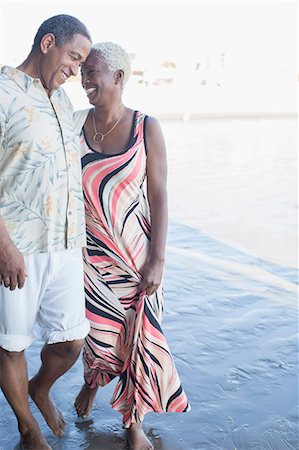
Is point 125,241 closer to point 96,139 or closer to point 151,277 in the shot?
point 151,277

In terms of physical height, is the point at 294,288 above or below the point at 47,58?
below

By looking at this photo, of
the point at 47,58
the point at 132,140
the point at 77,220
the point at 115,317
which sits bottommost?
the point at 115,317

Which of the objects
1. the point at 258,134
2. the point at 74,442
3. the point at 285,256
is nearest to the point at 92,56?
the point at 74,442

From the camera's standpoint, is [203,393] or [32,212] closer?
[32,212]

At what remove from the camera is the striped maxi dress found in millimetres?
2502

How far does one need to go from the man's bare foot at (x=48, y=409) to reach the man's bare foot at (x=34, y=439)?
0.53ft

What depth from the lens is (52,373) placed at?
2521 mm

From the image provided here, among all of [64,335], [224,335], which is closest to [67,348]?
[64,335]

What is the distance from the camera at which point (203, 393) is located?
3.12 meters

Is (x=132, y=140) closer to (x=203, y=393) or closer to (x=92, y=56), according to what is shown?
(x=92, y=56)

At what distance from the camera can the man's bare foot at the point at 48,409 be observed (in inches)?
102

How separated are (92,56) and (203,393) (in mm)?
1781

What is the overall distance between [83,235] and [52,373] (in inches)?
24.0

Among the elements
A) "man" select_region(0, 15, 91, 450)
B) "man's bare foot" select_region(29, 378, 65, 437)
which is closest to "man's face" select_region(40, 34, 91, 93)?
"man" select_region(0, 15, 91, 450)
